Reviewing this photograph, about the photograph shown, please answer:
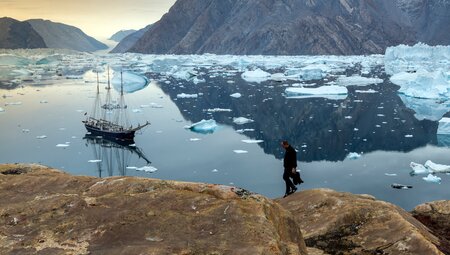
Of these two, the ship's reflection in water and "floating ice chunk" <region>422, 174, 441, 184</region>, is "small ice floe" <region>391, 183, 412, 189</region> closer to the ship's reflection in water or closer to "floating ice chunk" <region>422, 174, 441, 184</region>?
"floating ice chunk" <region>422, 174, 441, 184</region>

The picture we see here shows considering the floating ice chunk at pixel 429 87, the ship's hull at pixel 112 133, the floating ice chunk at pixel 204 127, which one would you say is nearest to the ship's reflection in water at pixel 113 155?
the ship's hull at pixel 112 133

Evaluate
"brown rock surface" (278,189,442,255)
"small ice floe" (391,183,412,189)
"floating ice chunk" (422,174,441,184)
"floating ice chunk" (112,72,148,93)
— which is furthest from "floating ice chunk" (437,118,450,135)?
"floating ice chunk" (112,72,148,93)

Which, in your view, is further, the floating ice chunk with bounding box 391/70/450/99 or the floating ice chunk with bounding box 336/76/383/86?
the floating ice chunk with bounding box 336/76/383/86

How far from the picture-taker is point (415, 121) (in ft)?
123

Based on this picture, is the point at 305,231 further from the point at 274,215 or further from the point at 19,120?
the point at 19,120

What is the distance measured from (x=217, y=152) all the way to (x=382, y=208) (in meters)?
19.7

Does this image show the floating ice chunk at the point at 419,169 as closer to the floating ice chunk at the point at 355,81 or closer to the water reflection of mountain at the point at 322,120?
the water reflection of mountain at the point at 322,120

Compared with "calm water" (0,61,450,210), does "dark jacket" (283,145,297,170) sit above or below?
above

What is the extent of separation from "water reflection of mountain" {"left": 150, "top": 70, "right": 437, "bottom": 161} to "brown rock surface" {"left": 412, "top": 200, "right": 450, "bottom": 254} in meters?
16.1

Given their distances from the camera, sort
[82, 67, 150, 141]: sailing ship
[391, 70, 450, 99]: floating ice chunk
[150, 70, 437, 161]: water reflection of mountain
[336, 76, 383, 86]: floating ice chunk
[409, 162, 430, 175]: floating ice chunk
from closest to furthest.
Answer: [409, 162, 430, 175]: floating ice chunk → [150, 70, 437, 161]: water reflection of mountain → [82, 67, 150, 141]: sailing ship → [391, 70, 450, 99]: floating ice chunk → [336, 76, 383, 86]: floating ice chunk

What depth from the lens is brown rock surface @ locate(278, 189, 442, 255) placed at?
643 cm

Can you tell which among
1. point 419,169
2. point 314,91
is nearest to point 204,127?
point 419,169

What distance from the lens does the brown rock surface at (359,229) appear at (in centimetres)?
643

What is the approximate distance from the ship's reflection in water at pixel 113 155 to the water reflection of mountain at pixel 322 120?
8240 millimetres
